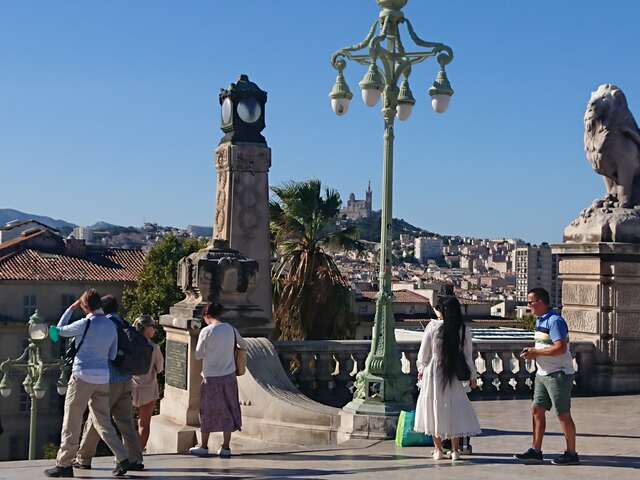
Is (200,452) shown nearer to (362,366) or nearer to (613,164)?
(362,366)

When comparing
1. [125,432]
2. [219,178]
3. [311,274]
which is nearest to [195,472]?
[125,432]

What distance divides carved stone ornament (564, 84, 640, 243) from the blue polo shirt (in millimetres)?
6211

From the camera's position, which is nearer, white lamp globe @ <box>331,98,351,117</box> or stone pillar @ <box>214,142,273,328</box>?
white lamp globe @ <box>331,98,351,117</box>

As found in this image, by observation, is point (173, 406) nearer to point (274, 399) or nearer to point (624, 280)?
point (274, 399)

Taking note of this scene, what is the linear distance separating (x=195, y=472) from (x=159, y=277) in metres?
34.6

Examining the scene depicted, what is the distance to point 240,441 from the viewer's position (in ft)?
37.4

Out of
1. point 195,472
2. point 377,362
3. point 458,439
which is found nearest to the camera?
point 195,472

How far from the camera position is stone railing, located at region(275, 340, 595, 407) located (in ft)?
44.2

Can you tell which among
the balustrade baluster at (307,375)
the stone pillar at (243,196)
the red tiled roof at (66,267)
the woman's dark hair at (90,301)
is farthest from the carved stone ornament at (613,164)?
the red tiled roof at (66,267)

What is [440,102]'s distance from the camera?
36.4 feet

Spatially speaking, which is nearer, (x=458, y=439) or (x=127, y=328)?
(x=127, y=328)

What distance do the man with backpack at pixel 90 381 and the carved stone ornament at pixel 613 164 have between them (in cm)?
900

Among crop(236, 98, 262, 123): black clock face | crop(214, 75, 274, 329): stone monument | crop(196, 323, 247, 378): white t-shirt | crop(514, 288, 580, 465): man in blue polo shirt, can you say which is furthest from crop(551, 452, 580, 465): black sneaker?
crop(236, 98, 262, 123): black clock face

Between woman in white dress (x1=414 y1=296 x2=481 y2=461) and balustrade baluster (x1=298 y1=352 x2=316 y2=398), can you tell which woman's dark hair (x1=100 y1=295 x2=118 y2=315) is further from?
balustrade baluster (x1=298 y1=352 x2=316 y2=398)
